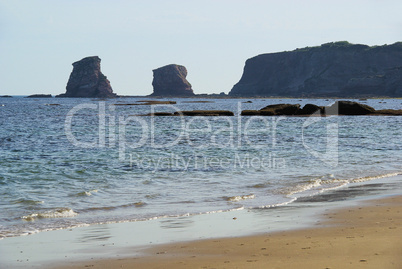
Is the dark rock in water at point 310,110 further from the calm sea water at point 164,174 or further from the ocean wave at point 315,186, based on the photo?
the ocean wave at point 315,186

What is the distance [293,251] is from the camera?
7.93 metres

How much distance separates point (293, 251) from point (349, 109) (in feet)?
192

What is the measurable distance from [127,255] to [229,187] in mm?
8119

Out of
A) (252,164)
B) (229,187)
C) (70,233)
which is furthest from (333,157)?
(70,233)

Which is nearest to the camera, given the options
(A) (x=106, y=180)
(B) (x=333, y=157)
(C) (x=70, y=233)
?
(C) (x=70, y=233)

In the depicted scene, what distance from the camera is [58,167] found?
19969 millimetres

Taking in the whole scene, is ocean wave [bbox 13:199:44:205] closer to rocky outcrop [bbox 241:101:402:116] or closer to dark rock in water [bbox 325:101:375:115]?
rocky outcrop [bbox 241:101:402:116]

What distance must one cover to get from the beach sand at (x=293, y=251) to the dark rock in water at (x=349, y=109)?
2158 inches

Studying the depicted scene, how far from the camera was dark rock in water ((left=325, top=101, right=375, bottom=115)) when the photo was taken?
6209cm

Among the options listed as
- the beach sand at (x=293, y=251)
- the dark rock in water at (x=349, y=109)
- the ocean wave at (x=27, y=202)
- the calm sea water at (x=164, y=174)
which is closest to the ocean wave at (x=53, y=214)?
the calm sea water at (x=164, y=174)

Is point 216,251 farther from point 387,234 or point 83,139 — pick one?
point 83,139

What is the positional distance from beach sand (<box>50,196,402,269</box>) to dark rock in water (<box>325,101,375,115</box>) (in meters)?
54.8

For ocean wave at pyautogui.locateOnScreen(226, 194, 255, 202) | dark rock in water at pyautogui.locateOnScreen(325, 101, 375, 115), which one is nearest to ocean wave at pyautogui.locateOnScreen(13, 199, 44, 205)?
ocean wave at pyautogui.locateOnScreen(226, 194, 255, 202)

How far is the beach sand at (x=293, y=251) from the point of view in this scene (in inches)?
284
